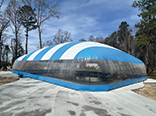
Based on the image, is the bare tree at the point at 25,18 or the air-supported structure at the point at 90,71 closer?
the air-supported structure at the point at 90,71

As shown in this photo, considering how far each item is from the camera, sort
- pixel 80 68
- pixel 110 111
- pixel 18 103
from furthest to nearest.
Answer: pixel 80 68, pixel 18 103, pixel 110 111

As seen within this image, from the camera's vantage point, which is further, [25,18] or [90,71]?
[25,18]

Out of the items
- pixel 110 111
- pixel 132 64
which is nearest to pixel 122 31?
pixel 132 64

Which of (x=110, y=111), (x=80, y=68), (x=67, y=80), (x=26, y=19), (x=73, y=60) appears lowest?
(x=110, y=111)

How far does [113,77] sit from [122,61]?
6.51 ft

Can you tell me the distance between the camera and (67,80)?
19.3 ft

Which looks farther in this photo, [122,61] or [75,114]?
[122,61]

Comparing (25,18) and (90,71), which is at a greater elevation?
(25,18)

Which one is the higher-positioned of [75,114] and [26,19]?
[26,19]

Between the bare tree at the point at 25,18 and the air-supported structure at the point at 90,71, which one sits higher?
the bare tree at the point at 25,18

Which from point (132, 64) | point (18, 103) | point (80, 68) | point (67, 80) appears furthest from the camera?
point (132, 64)

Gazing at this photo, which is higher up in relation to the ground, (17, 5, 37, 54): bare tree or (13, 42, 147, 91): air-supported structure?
(17, 5, 37, 54): bare tree

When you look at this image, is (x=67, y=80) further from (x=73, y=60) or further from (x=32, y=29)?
(x=32, y=29)

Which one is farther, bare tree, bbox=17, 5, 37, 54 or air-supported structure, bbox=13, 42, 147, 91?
bare tree, bbox=17, 5, 37, 54
